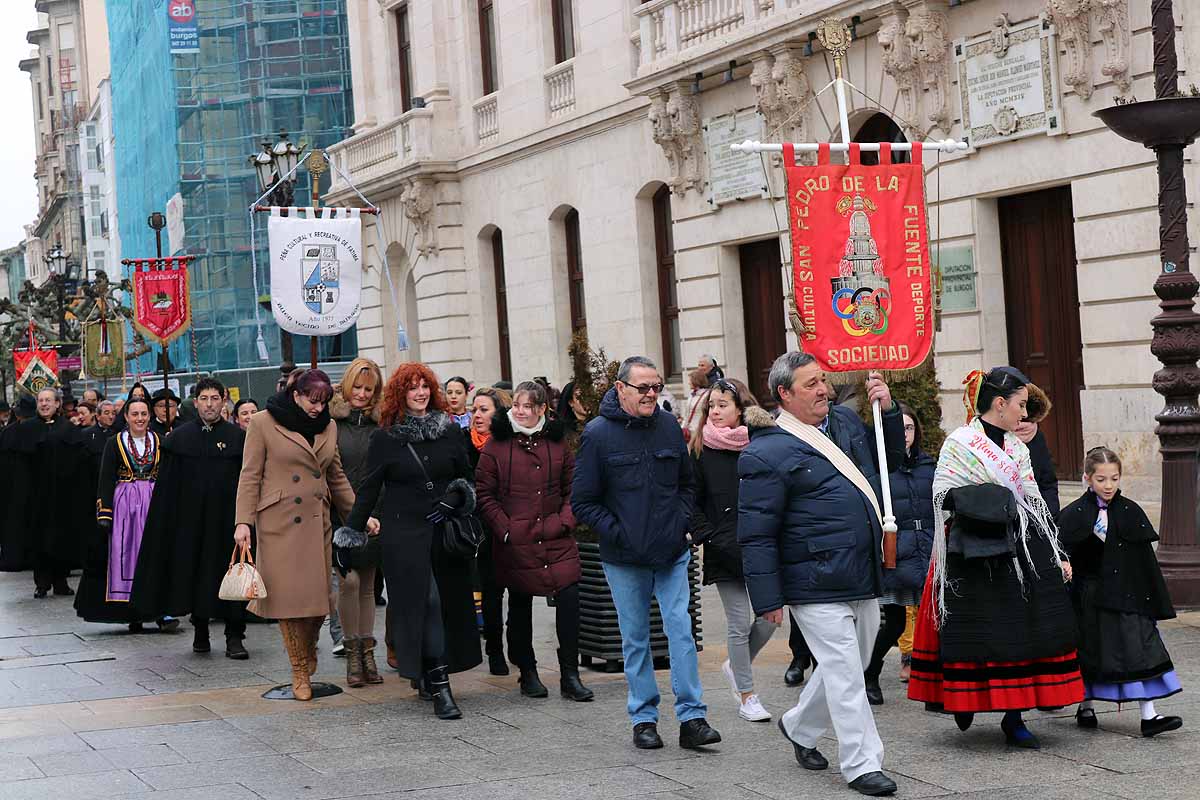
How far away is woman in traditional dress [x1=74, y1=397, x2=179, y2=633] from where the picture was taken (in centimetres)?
1334

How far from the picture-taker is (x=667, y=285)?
82.8 feet

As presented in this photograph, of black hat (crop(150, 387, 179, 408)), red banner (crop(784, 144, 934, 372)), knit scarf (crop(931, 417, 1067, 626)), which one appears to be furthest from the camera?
black hat (crop(150, 387, 179, 408))

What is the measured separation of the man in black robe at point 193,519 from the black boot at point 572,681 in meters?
3.46

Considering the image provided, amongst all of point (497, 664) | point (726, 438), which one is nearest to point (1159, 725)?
point (726, 438)

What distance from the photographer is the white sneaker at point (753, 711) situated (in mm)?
8664

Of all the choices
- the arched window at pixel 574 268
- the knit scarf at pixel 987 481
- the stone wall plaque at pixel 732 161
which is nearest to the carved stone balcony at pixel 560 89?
the arched window at pixel 574 268

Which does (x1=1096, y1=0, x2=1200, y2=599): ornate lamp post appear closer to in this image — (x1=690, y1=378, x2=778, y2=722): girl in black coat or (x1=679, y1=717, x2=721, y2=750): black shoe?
(x1=690, y1=378, x2=778, y2=722): girl in black coat

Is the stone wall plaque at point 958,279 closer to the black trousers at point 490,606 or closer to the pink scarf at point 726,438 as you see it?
the black trousers at point 490,606

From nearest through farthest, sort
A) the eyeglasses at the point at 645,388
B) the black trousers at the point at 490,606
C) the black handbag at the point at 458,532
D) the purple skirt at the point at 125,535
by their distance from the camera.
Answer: the eyeglasses at the point at 645,388 < the black handbag at the point at 458,532 < the black trousers at the point at 490,606 < the purple skirt at the point at 125,535

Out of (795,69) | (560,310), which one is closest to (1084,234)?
(795,69)

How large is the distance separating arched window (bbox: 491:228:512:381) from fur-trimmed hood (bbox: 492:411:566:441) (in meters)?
20.7

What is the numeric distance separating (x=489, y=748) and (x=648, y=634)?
96 centimetres

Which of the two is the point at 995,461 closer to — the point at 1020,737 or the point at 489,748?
the point at 1020,737

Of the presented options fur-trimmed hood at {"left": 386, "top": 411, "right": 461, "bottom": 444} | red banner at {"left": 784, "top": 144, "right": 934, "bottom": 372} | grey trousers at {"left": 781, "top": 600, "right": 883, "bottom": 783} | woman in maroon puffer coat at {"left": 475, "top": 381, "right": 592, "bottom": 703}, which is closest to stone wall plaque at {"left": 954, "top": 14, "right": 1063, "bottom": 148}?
red banner at {"left": 784, "top": 144, "right": 934, "bottom": 372}
